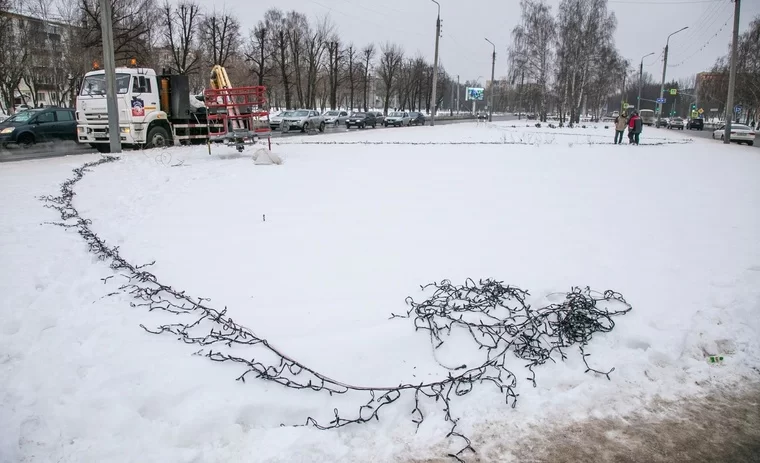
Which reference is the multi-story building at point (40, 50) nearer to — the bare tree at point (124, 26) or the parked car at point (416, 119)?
the bare tree at point (124, 26)

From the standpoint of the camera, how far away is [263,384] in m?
3.08

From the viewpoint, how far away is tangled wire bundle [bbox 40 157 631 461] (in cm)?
303

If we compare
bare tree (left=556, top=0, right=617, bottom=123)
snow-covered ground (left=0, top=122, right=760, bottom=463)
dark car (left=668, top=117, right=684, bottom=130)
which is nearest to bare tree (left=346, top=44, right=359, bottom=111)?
bare tree (left=556, top=0, right=617, bottom=123)

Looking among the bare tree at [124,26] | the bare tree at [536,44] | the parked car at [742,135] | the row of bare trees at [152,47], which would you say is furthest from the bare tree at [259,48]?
the parked car at [742,135]

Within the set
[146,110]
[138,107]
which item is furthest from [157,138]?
[138,107]

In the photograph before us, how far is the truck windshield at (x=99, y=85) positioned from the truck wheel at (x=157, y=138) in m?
1.51

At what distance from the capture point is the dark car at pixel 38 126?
1712cm

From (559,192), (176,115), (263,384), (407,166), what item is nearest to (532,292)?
(263,384)

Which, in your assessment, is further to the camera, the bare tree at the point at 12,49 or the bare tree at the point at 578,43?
the bare tree at the point at 578,43

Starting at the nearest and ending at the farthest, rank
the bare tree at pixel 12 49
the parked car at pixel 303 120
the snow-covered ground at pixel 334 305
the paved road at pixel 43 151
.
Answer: the snow-covered ground at pixel 334 305
the paved road at pixel 43 151
the bare tree at pixel 12 49
the parked car at pixel 303 120

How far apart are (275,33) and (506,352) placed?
52.8m

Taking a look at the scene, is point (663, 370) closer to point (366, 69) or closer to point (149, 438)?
point (149, 438)

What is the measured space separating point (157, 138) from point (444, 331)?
52.0 ft

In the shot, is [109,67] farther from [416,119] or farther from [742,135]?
[416,119]
